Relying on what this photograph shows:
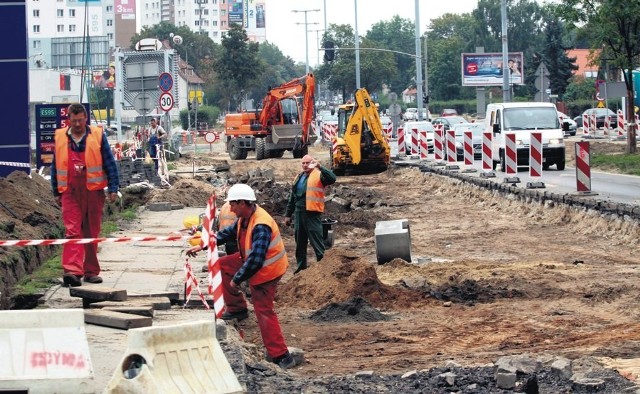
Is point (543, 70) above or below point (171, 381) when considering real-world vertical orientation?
above

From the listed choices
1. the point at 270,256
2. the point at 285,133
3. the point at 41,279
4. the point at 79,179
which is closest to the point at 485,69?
the point at 285,133

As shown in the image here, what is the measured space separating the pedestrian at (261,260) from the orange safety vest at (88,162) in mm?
3196

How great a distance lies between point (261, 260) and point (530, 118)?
1046 inches

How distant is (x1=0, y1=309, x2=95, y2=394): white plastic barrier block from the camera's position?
7.47 meters

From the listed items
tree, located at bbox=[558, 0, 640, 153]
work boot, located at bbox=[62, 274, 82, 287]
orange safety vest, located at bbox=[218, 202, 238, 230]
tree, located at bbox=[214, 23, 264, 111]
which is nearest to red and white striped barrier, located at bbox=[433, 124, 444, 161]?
tree, located at bbox=[558, 0, 640, 153]

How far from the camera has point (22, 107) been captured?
79.5 feet

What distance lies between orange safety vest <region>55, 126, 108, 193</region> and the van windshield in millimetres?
23191

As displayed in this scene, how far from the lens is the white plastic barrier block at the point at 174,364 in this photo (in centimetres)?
710

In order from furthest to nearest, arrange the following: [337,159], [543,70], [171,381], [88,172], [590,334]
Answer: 1. [543,70]
2. [337,159]
3. [88,172]
4. [590,334]
5. [171,381]

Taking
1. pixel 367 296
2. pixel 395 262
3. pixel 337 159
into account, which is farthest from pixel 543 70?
pixel 367 296

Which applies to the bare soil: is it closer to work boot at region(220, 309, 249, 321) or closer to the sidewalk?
work boot at region(220, 309, 249, 321)

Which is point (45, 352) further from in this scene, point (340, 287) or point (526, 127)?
point (526, 127)

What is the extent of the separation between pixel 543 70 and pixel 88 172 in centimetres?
3074

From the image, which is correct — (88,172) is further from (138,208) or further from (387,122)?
(387,122)
